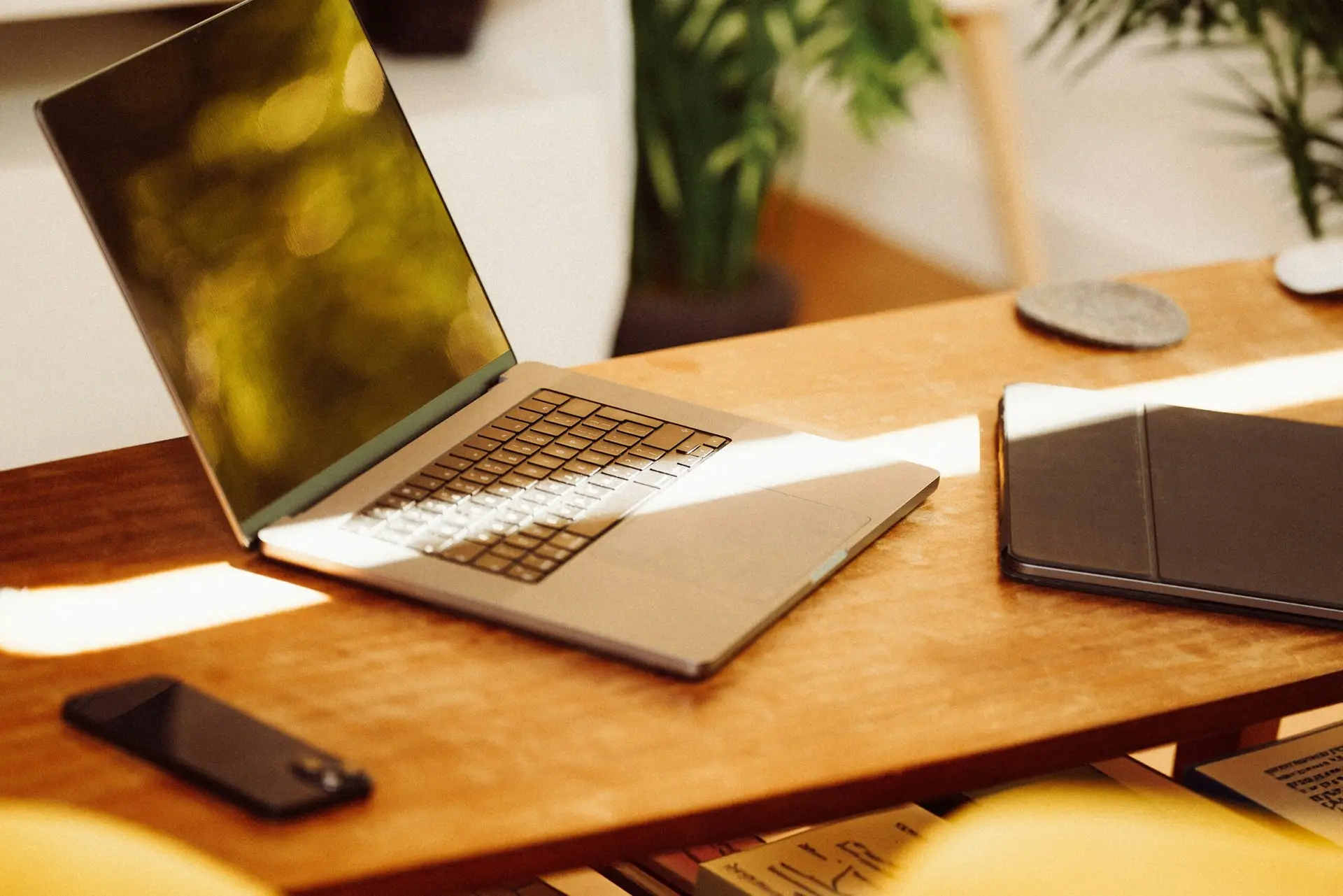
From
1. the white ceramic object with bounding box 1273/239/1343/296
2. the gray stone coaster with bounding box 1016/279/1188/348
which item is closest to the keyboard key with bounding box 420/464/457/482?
the gray stone coaster with bounding box 1016/279/1188/348

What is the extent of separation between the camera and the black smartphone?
0.55 meters

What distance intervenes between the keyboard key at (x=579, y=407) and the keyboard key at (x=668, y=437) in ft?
0.16

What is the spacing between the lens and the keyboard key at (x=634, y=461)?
0.79m

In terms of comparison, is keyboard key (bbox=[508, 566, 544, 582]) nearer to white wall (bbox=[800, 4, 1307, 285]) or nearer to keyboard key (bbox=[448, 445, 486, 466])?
keyboard key (bbox=[448, 445, 486, 466])

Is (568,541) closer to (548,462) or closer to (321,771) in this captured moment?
(548,462)

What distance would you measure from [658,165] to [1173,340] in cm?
140

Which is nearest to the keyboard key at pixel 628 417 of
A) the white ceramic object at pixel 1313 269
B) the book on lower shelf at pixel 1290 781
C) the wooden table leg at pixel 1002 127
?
the book on lower shelf at pixel 1290 781

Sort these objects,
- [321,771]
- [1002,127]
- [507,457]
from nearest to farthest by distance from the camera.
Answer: [321,771] → [507,457] → [1002,127]

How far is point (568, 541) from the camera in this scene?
0.71m

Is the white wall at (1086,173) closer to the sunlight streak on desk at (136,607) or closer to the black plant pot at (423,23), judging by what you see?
the black plant pot at (423,23)

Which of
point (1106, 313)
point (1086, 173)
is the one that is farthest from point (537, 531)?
point (1086, 173)

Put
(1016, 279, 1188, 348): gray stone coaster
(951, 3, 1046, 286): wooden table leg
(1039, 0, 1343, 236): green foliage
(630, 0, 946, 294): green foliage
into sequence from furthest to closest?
(951, 3, 1046, 286): wooden table leg, (630, 0, 946, 294): green foliage, (1039, 0, 1343, 236): green foliage, (1016, 279, 1188, 348): gray stone coaster

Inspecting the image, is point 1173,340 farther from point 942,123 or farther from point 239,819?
point 942,123

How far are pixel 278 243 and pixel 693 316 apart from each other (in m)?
1.58
